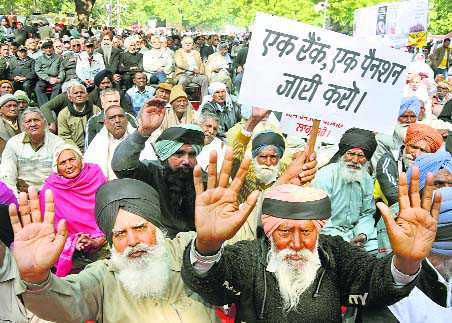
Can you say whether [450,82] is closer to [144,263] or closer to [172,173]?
[172,173]

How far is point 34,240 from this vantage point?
2.43 meters

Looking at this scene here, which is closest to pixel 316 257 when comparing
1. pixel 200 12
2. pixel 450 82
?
pixel 450 82

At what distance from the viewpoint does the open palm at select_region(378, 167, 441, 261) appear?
2479 mm

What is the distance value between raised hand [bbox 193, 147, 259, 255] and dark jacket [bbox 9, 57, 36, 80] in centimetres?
1150

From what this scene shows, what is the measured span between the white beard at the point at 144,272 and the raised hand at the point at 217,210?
1.47ft

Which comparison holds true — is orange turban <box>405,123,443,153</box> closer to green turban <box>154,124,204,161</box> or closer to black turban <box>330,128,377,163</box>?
black turban <box>330,128,377,163</box>

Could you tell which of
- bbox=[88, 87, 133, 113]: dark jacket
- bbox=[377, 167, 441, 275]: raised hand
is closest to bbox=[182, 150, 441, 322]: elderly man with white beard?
bbox=[377, 167, 441, 275]: raised hand

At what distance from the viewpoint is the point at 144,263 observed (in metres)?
2.88

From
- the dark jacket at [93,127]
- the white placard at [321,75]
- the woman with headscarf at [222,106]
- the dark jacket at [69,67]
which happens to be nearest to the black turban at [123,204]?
the white placard at [321,75]

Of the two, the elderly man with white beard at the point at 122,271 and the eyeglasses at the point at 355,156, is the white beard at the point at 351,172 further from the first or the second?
the elderly man with white beard at the point at 122,271

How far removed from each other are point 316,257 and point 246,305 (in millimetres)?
389

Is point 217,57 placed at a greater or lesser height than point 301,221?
lesser

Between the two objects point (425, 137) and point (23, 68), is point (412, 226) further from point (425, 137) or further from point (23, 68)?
point (23, 68)

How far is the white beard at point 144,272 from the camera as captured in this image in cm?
282
